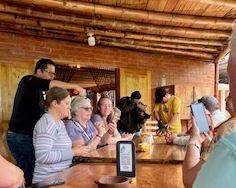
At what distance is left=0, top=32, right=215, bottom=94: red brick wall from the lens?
5043 millimetres

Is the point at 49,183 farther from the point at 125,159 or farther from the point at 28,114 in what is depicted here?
the point at 28,114

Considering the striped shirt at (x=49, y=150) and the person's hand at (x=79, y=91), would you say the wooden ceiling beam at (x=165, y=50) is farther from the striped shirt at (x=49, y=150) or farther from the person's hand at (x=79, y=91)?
the striped shirt at (x=49, y=150)

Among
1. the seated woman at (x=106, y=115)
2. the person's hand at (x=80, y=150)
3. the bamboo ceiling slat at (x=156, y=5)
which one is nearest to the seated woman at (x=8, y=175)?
the person's hand at (x=80, y=150)

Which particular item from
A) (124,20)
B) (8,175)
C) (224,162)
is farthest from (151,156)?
(124,20)

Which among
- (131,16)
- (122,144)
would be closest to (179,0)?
(131,16)

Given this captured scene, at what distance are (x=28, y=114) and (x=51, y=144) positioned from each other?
0.94m

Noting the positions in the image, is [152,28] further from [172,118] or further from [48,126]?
[48,126]

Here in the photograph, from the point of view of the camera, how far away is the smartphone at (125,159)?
66.2 inches

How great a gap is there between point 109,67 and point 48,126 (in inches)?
153

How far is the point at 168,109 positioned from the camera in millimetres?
5910

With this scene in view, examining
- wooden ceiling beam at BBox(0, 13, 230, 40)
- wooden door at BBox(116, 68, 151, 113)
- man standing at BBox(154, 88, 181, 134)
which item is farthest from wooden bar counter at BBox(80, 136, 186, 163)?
wooden door at BBox(116, 68, 151, 113)

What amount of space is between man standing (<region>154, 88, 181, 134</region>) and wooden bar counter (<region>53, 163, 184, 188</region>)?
3.35 metres

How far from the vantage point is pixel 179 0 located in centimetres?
371

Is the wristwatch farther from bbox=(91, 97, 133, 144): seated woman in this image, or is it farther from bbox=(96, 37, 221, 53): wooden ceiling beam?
bbox=(96, 37, 221, 53): wooden ceiling beam
